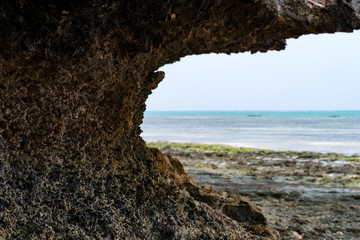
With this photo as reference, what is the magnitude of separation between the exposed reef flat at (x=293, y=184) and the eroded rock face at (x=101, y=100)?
86.3 inches

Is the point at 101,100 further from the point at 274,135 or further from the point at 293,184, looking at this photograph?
the point at 274,135

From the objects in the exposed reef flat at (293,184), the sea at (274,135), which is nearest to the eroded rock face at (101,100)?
the exposed reef flat at (293,184)

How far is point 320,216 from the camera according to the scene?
21.3 ft

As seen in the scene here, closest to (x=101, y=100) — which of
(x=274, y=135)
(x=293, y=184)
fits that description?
(x=293, y=184)

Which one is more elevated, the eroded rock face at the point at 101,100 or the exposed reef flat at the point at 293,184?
the eroded rock face at the point at 101,100

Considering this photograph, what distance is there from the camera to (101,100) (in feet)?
11.0

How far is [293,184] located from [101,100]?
760cm

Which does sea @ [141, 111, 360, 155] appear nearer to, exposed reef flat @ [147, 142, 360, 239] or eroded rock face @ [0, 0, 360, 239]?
exposed reef flat @ [147, 142, 360, 239]

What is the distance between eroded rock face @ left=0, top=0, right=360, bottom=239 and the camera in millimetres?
2613

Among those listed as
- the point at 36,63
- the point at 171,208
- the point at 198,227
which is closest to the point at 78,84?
the point at 36,63

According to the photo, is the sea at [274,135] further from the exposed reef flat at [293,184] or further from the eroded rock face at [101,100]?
the eroded rock face at [101,100]

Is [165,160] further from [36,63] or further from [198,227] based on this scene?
[36,63]

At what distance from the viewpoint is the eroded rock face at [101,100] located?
2.61 meters

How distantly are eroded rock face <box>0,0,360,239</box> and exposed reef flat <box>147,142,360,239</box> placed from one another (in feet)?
7.19
